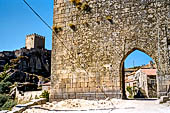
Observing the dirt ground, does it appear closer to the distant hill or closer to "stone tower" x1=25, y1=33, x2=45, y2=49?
the distant hill

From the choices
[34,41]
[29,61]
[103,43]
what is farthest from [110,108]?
[34,41]

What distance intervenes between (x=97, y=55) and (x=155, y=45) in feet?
8.96

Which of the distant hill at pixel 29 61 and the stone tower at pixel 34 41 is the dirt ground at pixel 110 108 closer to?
the distant hill at pixel 29 61

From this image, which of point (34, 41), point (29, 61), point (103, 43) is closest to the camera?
point (103, 43)

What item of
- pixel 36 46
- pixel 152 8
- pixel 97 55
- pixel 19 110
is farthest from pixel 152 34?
pixel 36 46

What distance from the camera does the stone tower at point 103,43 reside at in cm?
805

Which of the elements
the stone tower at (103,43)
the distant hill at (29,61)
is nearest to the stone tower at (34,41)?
the distant hill at (29,61)

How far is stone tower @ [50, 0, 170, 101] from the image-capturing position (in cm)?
805

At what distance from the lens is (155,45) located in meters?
7.97

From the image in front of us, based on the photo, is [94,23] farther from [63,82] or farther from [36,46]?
[36,46]

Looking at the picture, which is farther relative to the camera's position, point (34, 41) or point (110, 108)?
point (34, 41)

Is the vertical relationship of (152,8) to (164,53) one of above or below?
above

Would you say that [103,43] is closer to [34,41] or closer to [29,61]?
[29,61]

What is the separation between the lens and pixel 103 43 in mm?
8688
